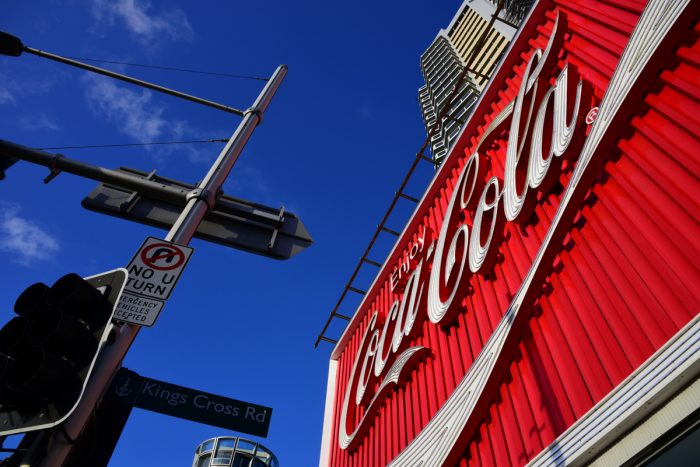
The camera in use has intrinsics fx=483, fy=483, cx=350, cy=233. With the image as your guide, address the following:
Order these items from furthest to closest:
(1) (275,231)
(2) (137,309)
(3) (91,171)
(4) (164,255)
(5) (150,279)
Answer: (1) (275,231), (3) (91,171), (4) (164,255), (5) (150,279), (2) (137,309)

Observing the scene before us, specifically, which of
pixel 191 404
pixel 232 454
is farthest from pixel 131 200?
pixel 232 454

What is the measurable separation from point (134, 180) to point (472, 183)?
17.0 feet

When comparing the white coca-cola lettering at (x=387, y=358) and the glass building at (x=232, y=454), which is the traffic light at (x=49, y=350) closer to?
the white coca-cola lettering at (x=387, y=358)

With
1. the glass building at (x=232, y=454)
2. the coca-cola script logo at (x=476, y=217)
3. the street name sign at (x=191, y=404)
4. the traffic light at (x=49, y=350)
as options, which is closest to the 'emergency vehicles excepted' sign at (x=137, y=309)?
the traffic light at (x=49, y=350)

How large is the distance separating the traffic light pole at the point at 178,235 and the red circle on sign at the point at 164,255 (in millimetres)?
241

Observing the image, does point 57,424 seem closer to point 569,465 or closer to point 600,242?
point 569,465

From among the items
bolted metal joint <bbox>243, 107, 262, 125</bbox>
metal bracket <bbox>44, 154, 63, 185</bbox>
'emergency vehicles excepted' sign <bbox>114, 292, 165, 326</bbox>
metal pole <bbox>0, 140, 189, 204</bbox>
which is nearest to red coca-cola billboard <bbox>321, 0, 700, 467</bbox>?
'emergency vehicles excepted' sign <bbox>114, 292, 165, 326</bbox>

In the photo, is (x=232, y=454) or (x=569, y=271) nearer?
(x=569, y=271)

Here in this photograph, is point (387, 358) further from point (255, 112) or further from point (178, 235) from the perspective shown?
point (178, 235)

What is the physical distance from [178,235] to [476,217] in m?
4.46

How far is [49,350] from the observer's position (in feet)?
9.16

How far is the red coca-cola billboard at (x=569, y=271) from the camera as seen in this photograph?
11.0 feet

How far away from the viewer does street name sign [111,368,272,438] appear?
3520 millimetres

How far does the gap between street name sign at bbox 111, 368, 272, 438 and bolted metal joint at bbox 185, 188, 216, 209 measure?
1.81m
